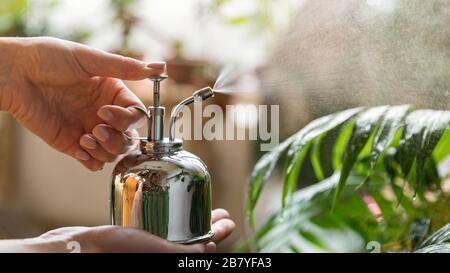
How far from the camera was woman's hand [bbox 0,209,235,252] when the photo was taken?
1.68 feet

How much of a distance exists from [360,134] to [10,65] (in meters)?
0.35

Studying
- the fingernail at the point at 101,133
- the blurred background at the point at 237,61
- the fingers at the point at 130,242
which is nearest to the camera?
the fingers at the point at 130,242

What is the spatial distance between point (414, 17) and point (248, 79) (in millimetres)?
528

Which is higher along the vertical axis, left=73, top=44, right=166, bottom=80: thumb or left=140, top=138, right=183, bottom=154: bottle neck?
left=73, top=44, right=166, bottom=80: thumb

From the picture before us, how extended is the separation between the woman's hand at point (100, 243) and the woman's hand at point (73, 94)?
4.5 inches

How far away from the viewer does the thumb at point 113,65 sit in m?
0.56

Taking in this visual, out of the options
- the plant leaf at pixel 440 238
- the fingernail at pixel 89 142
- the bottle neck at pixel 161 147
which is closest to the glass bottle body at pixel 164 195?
the bottle neck at pixel 161 147

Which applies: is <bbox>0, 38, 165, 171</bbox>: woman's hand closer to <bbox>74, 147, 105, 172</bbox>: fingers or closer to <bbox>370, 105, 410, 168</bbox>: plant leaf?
<bbox>74, 147, 105, 172</bbox>: fingers

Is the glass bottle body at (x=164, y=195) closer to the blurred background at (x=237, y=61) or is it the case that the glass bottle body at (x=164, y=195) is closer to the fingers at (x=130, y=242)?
the fingers at (x=130, y=242)

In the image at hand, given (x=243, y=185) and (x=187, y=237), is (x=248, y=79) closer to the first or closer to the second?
(x=243, y=185)

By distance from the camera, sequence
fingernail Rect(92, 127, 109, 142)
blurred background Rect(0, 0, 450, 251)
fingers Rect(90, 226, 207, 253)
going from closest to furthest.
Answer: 1. fingers Rect(90, 226, 207, 253)
2. fingernail Rect(92, 127, 109, 142)
3. blurred background Rect(0, 0, 450, 251)

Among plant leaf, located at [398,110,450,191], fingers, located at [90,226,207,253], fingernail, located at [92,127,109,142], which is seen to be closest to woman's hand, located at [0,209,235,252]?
fingers, located at [90,226,207,253]
